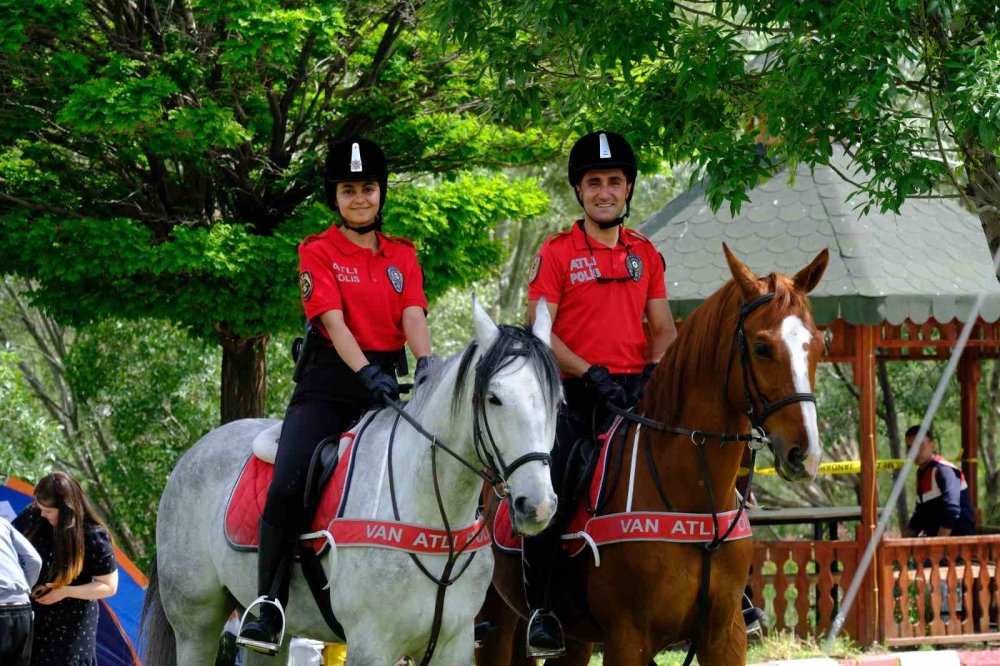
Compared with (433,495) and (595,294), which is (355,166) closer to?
(595,294)

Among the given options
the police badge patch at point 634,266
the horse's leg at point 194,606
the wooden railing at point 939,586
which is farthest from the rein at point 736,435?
the wooden railing at point 939,586

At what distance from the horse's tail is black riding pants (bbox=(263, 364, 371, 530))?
1672 millimetres

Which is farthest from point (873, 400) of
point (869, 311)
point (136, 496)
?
point (136, 496)

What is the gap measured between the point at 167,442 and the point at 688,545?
1426 cm

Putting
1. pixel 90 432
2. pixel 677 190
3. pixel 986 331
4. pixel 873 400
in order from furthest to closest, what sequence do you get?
pixel 677 190, pixel 90 432, pixel 986 331, pixel 873 400

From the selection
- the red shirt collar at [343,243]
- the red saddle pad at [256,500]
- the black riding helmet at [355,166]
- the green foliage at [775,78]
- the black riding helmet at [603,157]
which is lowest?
the red saddle pad at [256,500]

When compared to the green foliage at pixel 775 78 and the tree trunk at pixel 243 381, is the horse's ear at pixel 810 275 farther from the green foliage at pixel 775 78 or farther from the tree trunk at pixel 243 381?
the tree trunk at pixel 243 381

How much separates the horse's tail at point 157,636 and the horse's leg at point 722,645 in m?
2.94

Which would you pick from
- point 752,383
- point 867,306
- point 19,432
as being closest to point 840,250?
point 867,306

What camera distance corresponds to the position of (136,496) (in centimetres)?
1792

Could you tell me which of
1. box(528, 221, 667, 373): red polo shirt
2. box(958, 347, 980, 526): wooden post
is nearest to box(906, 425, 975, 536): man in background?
box(958, 347, 980, 526): wooden post

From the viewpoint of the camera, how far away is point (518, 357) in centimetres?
472

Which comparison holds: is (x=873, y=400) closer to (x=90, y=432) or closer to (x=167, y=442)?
(x=167, y=442)

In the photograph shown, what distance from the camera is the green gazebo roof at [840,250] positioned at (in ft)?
37.4
